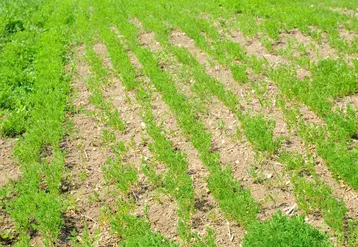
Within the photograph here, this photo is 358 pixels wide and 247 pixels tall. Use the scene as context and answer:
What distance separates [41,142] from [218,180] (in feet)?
11.5

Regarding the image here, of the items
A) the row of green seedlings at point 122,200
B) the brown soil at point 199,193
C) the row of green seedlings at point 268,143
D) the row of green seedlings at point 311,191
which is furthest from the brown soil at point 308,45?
the row of green seedlings at point 122,200

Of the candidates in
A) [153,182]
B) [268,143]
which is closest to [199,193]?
[153,182]

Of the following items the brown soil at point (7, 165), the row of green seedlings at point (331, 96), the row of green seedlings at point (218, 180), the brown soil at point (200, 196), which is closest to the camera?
the row of green seedlings at point (218, 180)

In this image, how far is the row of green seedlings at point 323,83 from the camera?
7094 millimetres

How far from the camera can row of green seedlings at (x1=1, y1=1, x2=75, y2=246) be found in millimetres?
6598

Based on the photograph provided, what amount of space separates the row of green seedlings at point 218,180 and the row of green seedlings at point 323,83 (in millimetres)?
1461

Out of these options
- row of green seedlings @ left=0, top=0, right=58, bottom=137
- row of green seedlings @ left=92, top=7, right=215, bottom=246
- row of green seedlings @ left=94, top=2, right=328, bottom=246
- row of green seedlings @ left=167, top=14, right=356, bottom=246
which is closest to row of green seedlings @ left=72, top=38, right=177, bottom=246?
row of green seedlings @ left=92, top=7, right=215, bottom=246

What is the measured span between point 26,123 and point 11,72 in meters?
2.77

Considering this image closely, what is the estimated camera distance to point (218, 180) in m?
6.89

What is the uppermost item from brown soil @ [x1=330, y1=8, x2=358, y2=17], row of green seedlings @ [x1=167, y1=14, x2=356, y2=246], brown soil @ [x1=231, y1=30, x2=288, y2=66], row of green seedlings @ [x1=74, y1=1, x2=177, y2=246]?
row of green seedlings @ [x1=167, y1=14, x2=356, y2=246]

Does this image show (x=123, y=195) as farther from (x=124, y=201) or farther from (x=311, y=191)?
(x=311, y=191)

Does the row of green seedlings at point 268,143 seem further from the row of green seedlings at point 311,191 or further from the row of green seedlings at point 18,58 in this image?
the row of green seedlings at point 18,58

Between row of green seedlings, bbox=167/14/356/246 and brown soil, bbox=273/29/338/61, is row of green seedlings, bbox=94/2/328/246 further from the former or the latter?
brown soil, bbox=273/29/338/61

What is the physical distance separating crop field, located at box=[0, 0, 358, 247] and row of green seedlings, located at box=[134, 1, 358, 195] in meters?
0.03
